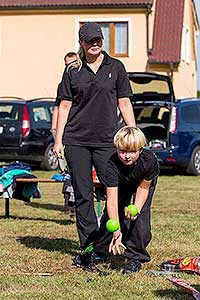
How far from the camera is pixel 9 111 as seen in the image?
19.8 m

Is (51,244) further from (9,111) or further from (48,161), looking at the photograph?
(9,111)

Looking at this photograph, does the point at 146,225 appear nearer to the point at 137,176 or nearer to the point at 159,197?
the point at 137,176

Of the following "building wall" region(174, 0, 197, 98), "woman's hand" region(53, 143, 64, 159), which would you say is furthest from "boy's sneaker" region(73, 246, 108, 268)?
"building wall" region(174, 0, 197, 98)

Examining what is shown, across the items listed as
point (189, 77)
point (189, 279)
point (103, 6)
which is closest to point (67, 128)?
point (189, 279)

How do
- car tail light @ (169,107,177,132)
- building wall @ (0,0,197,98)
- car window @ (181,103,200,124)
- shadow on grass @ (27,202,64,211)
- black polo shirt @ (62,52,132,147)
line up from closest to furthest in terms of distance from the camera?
black polo shirt @ (62,52,132,147) < shadow on grass @ (27,202,64,211) < car tail light @ (169,107,177,132) < car window @ (181,103,200,124) < building wall @ (0,0,197,98)

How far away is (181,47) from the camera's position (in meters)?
32.9

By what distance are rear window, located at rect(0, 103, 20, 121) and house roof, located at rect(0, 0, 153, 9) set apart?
12518 millimetres

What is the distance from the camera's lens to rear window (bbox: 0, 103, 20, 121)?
64.0 ft

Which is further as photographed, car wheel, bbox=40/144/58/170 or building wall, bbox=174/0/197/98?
building wall, bbox=174/0/197/98

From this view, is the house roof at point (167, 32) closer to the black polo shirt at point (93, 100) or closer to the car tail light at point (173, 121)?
the car tail light at point (173, 121)

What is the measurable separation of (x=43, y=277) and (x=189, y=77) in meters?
29.9

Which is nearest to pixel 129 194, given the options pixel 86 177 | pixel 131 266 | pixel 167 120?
pixel 86 177

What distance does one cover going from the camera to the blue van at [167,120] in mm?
18219

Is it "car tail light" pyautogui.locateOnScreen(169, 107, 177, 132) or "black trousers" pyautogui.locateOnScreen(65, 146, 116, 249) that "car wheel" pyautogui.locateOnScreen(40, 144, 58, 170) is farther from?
"black trousers" pyautogui.locateOnScreen(65, 146, 116, 249)
